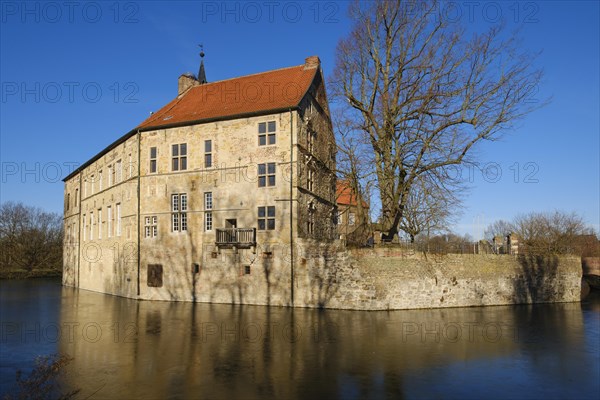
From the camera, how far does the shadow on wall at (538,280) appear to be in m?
25.2

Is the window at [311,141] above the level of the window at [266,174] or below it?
above

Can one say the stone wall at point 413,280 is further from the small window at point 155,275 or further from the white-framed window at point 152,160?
the white-framed window at point 152,160

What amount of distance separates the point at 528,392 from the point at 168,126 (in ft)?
78.8

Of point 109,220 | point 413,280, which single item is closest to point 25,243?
point 109,220

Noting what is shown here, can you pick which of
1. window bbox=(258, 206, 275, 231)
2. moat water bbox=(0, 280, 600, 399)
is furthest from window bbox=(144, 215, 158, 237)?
window bbox=(258, 206, 275, 231)

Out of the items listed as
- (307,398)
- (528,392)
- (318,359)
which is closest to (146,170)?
(318,359)

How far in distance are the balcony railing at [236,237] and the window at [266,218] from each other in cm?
54

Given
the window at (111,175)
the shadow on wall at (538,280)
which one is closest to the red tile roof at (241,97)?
the window at (111,175)

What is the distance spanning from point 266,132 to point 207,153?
3.98 meters

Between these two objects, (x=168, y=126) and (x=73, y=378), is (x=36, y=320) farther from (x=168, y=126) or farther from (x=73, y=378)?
(x=168, y=126)

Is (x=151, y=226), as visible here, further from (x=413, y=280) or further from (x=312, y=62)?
(x=413, y=280)

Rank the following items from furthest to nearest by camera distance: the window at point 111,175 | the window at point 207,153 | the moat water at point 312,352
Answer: the window at point 111,175 < the window at point 207,153 < the moat water at point 312,352

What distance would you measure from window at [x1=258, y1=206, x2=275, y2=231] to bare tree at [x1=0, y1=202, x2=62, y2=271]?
46205 mm

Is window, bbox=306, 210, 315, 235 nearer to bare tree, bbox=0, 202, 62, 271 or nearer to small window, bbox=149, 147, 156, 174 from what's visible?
small window, bbox=149, 147, 156, 174
